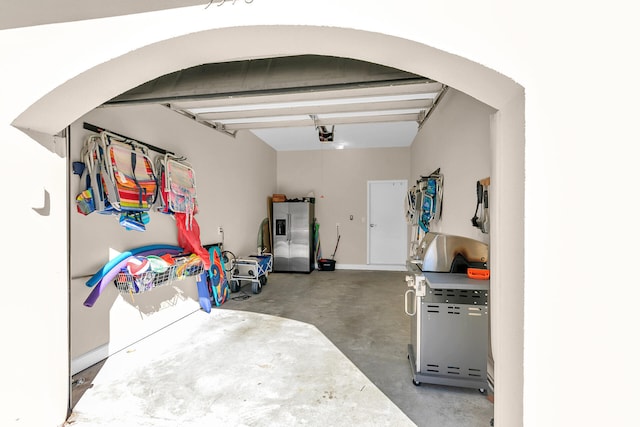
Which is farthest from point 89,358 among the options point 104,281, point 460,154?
point 460,154

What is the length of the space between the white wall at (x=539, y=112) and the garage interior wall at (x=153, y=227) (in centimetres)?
168

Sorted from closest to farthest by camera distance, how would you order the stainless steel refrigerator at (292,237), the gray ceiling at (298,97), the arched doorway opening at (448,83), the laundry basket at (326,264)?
1. the arched doorway opening at (448,83)
2. the gray ceiling at (298,97)
3. the stainless steel refrigerator at (292,237)
4. the laundry basket at (326,264)

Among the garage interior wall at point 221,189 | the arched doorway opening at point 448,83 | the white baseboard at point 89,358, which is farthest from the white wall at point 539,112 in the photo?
the white baseboard at point 89,358

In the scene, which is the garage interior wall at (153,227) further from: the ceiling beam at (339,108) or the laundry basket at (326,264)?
the laundry basket at (326,264)

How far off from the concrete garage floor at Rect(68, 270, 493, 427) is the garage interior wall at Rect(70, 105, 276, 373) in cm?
22

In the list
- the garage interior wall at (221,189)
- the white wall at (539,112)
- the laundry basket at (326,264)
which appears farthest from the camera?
the laundry basket at (326,264)

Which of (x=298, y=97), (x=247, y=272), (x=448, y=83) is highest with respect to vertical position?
(x=298, y=97)

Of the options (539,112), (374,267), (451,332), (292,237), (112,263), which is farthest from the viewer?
(374,267)

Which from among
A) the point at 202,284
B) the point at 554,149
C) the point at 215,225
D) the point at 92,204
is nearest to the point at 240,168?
the point at 215,225

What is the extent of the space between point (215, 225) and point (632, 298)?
4.30 m

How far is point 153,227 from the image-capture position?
313 cm

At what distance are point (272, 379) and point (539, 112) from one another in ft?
7.84

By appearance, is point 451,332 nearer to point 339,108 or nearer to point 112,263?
point 339,108

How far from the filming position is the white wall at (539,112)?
0.90m
